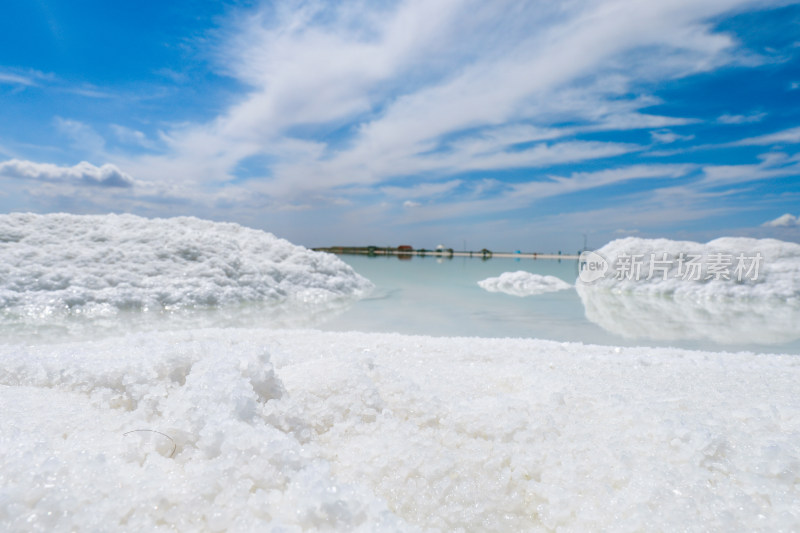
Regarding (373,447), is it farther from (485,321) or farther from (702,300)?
(702,300)

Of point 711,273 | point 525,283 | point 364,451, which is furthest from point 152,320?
point 711,273

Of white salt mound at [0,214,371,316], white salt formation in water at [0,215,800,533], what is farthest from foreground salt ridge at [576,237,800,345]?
white salt mound at [0,214,371,316]

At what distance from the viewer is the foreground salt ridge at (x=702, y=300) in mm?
4168

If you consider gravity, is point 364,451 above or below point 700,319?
above

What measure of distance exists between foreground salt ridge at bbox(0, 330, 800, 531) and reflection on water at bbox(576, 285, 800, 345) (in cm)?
272

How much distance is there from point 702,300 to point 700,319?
2819 millimetres

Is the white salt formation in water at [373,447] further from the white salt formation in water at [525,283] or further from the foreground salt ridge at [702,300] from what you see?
the white salt formation in water at [525,283]

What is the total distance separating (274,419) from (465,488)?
0.49 metres

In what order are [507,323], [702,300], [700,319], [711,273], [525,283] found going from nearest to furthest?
[507,323], [700,319], [702,300], [711,273], [525,283]

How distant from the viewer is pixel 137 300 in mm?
4594

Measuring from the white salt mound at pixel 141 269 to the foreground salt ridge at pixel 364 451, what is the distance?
3.30m

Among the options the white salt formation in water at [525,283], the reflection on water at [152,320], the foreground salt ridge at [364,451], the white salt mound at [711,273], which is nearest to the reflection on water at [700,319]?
the white salt mound at [711,273]

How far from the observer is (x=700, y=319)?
5000 mm

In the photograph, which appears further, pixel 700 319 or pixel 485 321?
pixel 700 319
